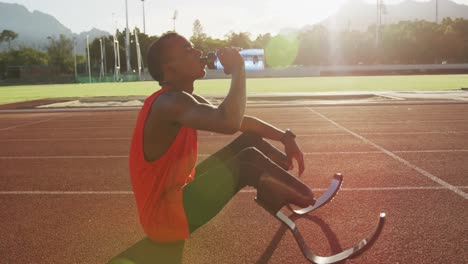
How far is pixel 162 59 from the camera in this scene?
3203 millimetres

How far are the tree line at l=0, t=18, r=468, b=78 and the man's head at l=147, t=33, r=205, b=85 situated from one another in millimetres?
83853

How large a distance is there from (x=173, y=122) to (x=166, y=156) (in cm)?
24

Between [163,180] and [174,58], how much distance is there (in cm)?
79

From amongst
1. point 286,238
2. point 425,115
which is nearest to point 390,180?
point 286,238

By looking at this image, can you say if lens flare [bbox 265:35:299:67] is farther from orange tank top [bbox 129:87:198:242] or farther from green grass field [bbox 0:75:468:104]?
orange tank top [bbox 129:87:198:242]

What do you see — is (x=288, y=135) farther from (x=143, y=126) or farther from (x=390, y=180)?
(x=390, y=180)

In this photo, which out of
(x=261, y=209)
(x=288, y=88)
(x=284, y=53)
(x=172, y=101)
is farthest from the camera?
(x=284, y=53)

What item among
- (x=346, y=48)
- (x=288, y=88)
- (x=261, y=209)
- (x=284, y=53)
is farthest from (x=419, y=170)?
(x=284, y=53)

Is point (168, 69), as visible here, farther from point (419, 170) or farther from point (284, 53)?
point (284, 53)

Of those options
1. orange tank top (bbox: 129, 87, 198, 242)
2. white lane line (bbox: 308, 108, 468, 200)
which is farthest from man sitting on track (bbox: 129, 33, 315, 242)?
white lane line (bbox: 308, 108, 468, 200)

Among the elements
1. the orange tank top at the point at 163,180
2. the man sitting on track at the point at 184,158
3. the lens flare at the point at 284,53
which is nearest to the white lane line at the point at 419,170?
the man sitting on track at the point at 184,158

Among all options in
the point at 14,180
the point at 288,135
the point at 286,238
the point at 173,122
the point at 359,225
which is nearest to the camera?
the point at 173,122

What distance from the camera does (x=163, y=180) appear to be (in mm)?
3186

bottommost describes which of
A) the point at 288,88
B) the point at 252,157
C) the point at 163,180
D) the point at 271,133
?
the point at 163,180
